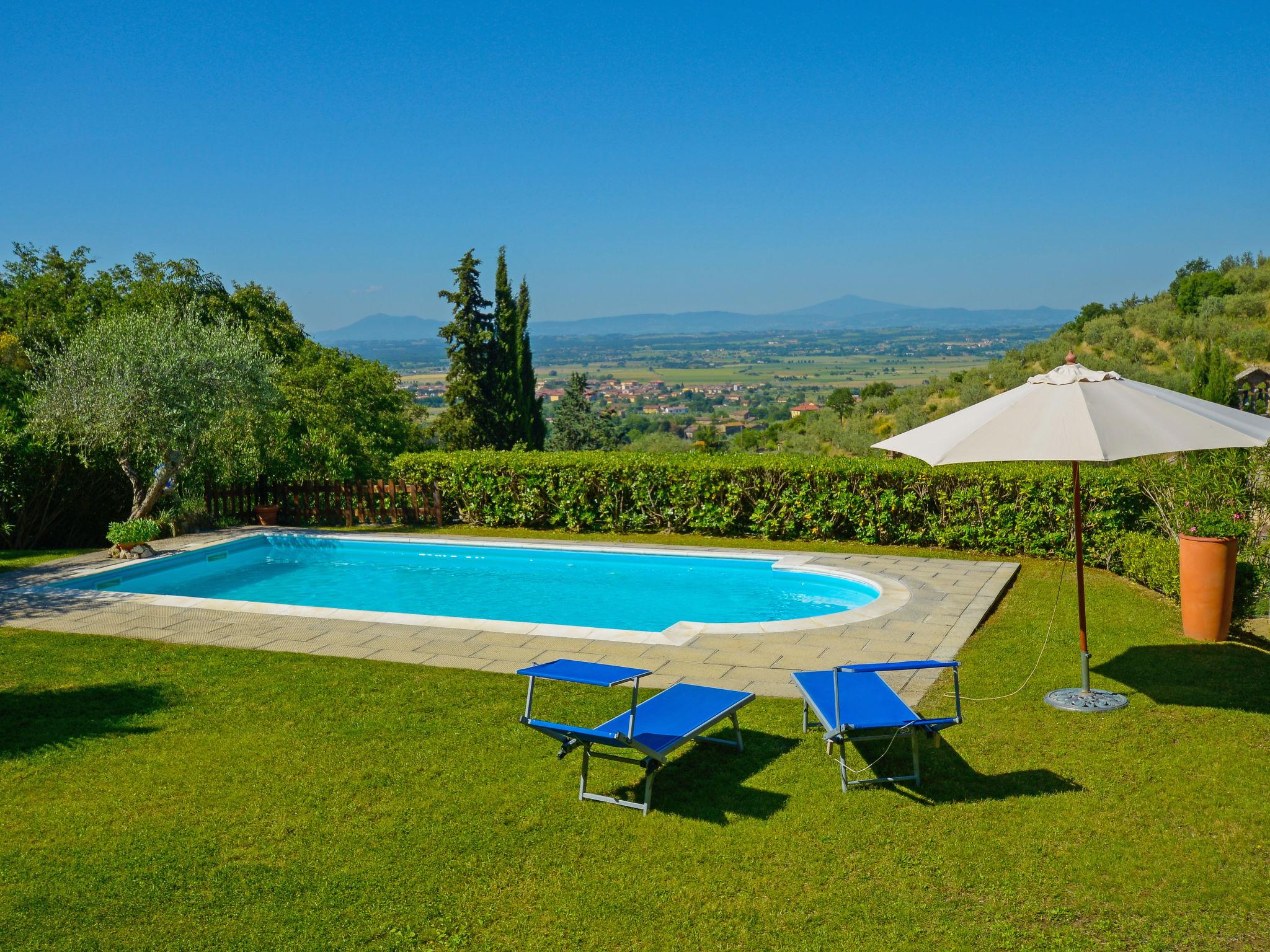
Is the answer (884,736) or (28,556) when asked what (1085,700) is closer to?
(884,736)

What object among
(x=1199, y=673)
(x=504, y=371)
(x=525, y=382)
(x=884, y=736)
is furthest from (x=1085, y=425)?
(x=525, y=382)

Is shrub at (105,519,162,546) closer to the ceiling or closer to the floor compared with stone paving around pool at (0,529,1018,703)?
closer to the ceiling

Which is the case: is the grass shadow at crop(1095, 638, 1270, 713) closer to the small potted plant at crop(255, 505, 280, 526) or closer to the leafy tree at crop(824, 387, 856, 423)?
the small potted plant at crop(255, 505, 280, 526)

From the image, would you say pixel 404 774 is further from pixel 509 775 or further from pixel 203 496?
pixel 203 496

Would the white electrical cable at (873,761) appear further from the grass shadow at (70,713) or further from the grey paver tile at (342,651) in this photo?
the grass shadow at (70,713)

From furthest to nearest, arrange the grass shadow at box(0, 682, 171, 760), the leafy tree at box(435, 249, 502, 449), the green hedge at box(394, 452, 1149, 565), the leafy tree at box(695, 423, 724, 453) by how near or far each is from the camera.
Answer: the leafy tree at box(695, 423, 724, 453) → the leafy tree at box(435, 249, 502, 449) → the green hedge at box(394, 452, 1149, 565) → the grass shadow at box(0, 682, 171, 760)

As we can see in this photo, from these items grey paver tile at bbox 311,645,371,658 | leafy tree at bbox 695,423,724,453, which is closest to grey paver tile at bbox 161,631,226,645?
grey paver tile at bbox 311,645,371,658

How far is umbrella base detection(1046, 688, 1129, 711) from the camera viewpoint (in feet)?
20.1

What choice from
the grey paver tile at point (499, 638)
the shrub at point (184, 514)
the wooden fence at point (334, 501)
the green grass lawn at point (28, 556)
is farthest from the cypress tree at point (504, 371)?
the grey paver tile at point (499, 638)

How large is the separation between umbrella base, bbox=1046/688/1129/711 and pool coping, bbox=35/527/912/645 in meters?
2.46

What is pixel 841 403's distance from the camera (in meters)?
41.3

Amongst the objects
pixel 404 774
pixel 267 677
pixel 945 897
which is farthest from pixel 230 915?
pixel 267 677

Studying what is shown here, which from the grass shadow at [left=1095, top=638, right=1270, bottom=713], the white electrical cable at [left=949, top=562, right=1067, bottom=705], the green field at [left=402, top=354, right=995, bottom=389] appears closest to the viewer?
the grass shadow at [left=1095, top=638, right=1270, bottom=713]

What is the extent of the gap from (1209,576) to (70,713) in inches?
362
